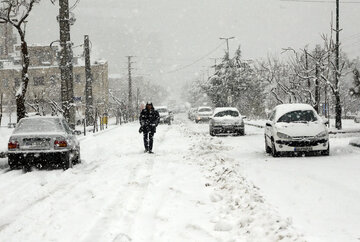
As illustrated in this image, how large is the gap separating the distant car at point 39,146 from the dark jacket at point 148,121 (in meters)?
4.22

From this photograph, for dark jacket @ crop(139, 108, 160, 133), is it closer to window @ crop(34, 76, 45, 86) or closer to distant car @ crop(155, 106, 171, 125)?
distant car @ crop(155, 106, 171, 125)

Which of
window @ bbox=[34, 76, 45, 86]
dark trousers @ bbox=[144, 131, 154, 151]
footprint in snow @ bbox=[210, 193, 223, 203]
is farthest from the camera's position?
window @ bbox=[34, 76, 45, 86]

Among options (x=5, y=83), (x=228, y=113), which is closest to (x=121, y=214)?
(x=228, y=113)

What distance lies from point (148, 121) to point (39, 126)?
15.8 feet

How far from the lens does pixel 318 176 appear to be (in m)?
10.1

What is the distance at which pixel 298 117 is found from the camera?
15.5 m

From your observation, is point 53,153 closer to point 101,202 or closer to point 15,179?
point 15,179

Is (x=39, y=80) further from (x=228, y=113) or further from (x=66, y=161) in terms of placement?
(x=66, y=161)

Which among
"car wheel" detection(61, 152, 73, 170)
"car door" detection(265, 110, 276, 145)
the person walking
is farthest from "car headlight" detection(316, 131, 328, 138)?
"car wheel" detection(61, 152, 73, 170)

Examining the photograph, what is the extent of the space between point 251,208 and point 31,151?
7.29 m

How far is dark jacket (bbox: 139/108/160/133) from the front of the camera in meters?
16.8

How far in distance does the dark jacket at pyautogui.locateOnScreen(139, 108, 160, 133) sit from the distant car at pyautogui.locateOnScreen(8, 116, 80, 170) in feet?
13.8

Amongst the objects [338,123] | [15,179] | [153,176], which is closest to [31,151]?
[15,179]

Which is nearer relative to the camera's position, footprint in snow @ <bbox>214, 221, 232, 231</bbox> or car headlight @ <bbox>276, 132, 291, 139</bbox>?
footprint in snow @ <bbox>214, 221, 232, 231</bbox>
